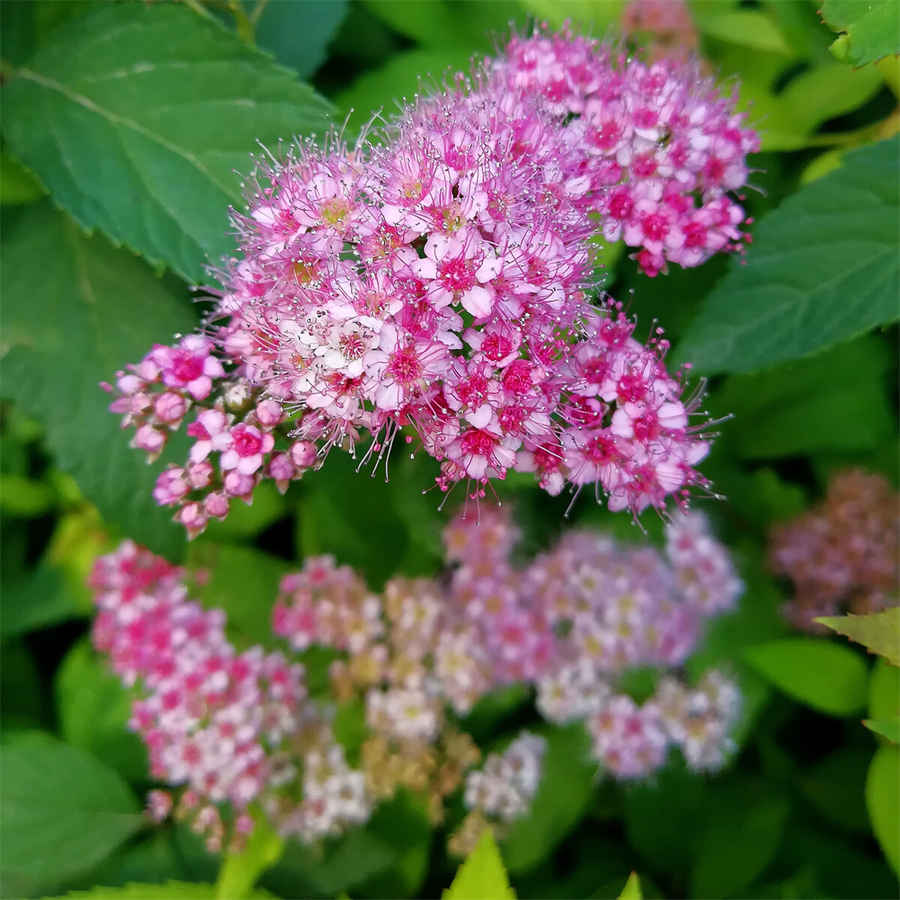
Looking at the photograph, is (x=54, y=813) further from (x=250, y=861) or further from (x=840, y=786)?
(x=840, y=786)

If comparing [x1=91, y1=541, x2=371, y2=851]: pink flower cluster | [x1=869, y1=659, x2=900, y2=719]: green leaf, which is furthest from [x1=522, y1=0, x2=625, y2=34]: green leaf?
[x1=91, y1=541, x2=371, y2=851]: pink flower cluster

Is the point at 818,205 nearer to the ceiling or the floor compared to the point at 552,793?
nearer to the ceiling

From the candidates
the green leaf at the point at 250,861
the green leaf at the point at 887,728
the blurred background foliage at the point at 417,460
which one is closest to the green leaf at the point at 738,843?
the blurred background foliage at the point at 417,460

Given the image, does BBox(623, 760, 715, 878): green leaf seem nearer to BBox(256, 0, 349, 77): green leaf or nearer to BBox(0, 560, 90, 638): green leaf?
BBox(0, 560, 90, 638): green leaf

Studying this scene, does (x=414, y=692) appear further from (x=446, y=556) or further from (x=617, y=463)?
(x=617, y=463)

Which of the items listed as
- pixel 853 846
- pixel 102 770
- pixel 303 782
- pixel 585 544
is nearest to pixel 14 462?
pixel 102 770

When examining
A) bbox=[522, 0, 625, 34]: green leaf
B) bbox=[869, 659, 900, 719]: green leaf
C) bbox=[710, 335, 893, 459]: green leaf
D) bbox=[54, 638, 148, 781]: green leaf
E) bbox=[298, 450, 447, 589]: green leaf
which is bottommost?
bbox=[54, 638, 148, 781]: green leaf

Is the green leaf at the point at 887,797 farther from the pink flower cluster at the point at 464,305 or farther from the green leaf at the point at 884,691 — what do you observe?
the pink flower cluster at the point at 464,305
